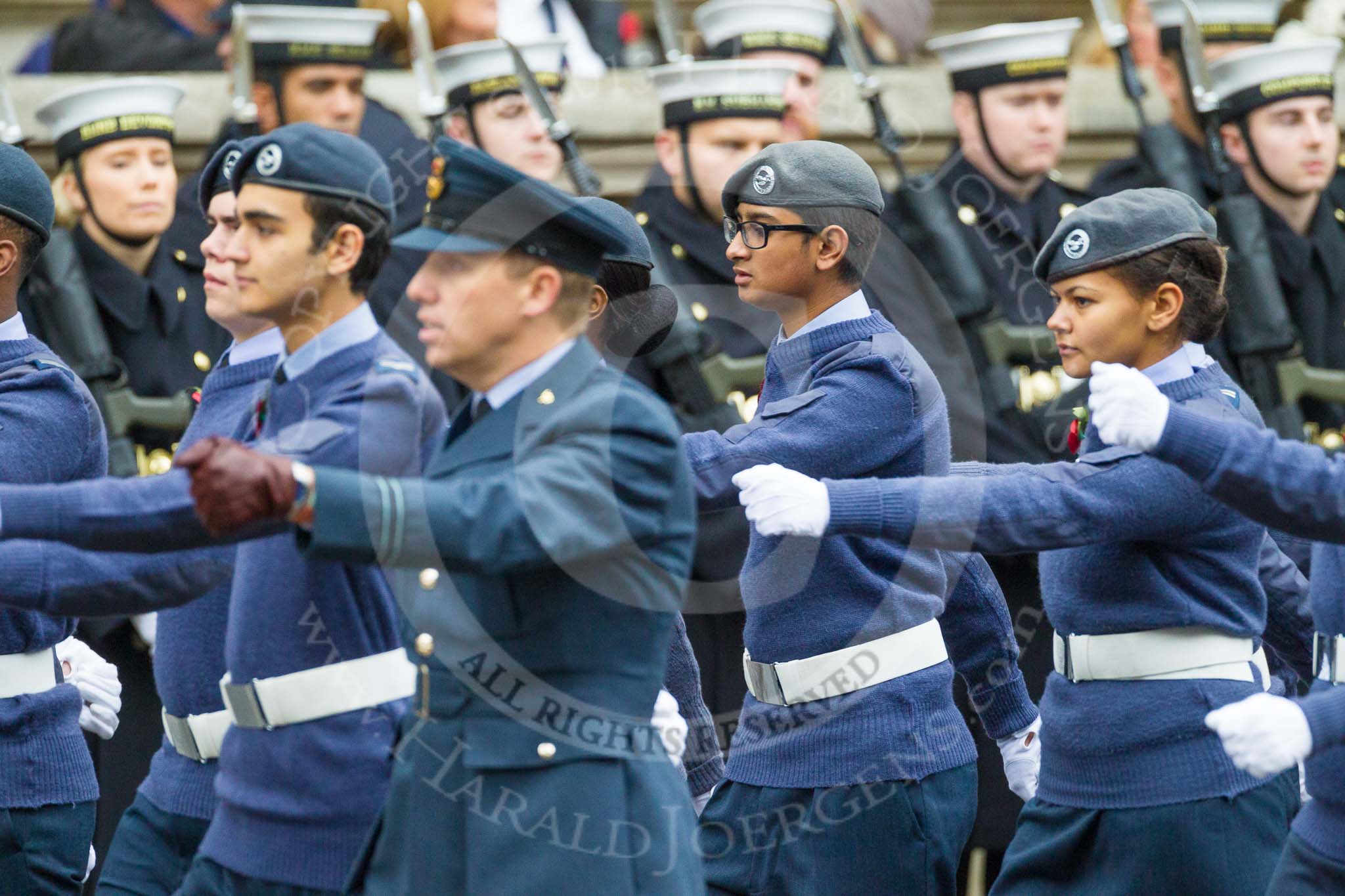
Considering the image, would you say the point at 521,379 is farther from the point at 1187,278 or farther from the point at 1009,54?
the point at 1009,54

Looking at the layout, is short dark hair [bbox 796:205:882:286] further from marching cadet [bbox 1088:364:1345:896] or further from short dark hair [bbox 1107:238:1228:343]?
marching cadet [bbox 1088:364:1345:896]

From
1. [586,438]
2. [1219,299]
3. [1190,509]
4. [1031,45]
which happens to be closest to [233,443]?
[586,438]

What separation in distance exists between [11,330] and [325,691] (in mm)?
1128

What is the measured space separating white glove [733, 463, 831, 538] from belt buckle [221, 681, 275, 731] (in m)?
0.84

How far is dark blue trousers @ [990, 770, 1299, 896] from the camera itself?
430 centimetres

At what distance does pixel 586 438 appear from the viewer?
3.36 m

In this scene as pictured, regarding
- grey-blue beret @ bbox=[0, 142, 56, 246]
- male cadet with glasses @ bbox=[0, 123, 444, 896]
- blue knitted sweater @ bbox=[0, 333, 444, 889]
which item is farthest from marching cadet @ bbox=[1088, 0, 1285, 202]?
blue knitted sweater @ bbox=[0, 333, 444, 889]

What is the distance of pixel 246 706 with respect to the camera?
386 centimetres

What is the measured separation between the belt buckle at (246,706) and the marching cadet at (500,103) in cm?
335

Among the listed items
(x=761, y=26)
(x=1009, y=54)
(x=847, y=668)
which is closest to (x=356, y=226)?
(x=847, y=668)

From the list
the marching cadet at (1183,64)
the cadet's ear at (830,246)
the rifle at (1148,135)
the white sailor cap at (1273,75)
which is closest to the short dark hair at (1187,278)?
the cadet's ear at (830,246)

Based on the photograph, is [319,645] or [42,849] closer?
[319,645]

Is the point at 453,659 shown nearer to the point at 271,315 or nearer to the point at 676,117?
the point at 271,315

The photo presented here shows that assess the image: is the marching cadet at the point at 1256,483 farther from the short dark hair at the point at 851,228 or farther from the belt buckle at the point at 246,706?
the belt buckle at the point at 246,706
